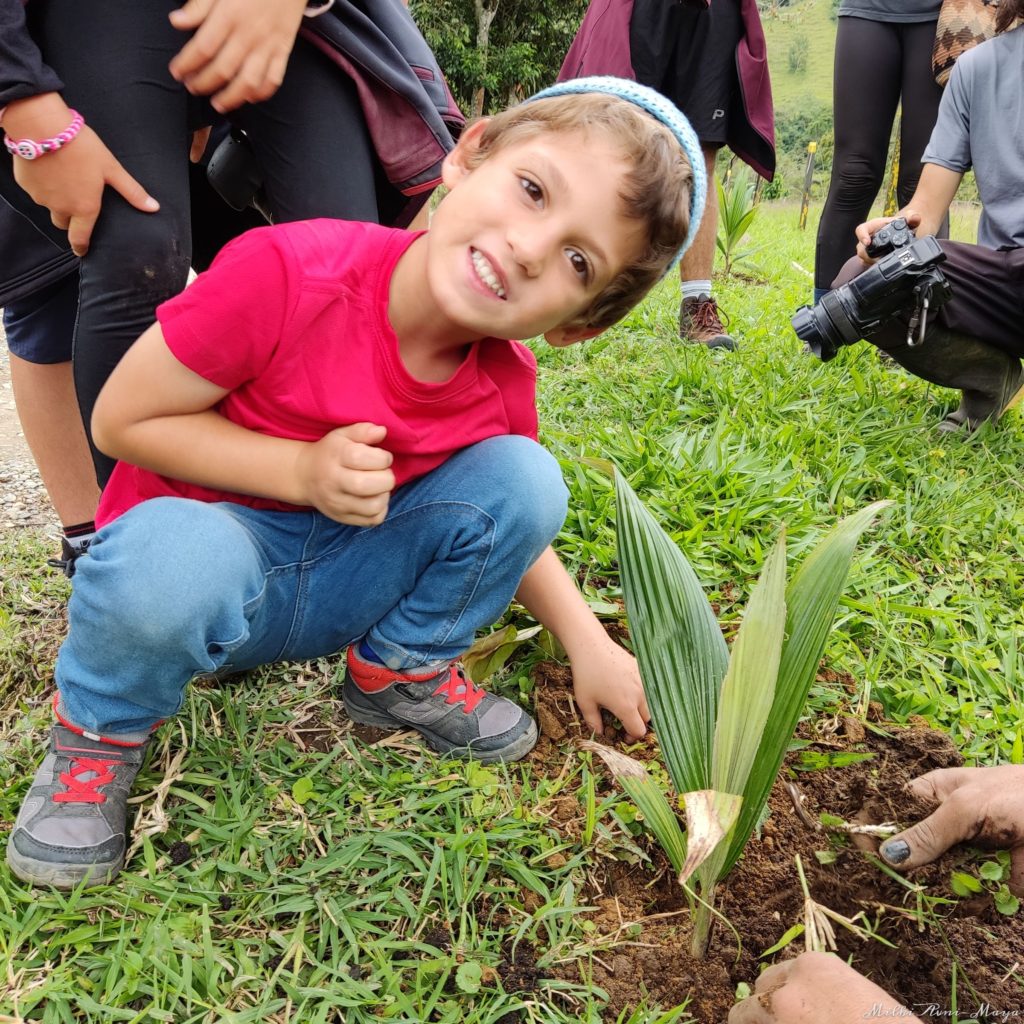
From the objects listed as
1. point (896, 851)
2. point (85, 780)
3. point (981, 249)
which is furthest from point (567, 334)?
point (981, 249)

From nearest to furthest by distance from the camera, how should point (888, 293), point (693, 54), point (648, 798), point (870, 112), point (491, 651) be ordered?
1. point (648, 798)
2. point (491, 651)
3. point (888, 293)
4. point (870, 112)
5. point (693, 54)

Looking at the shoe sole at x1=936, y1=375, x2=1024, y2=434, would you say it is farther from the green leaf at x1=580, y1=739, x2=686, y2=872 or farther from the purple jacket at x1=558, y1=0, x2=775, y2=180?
the green leaf at x1=580, y1=739, x2=686, y2=872

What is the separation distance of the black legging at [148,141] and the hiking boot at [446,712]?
613 mm

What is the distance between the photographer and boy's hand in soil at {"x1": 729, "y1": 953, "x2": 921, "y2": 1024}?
30.4 inches

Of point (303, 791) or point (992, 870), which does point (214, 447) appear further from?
point (992, 870)

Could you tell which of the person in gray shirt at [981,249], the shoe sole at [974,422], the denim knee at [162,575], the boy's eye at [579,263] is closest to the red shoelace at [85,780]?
the denim knee at [162,575]

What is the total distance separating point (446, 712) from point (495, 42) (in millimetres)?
20799

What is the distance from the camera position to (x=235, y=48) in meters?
1.22

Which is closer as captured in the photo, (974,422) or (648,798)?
(648,798)

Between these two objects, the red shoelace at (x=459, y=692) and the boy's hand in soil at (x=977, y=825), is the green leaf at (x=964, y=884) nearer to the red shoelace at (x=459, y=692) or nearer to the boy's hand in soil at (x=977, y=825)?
the boy's hand in soil at (x=977, y=825)

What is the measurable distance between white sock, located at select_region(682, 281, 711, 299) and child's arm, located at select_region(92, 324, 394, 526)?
103 inches

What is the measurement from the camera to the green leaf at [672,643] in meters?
1.04

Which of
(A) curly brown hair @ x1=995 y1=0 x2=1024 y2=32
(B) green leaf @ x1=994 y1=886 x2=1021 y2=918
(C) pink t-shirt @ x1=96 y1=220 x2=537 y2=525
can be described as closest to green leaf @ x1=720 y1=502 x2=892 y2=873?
(B) green leaf @ x1=994 y1=886 x2=1021 y2=918

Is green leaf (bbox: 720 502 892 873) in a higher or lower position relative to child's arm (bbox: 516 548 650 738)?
higher
